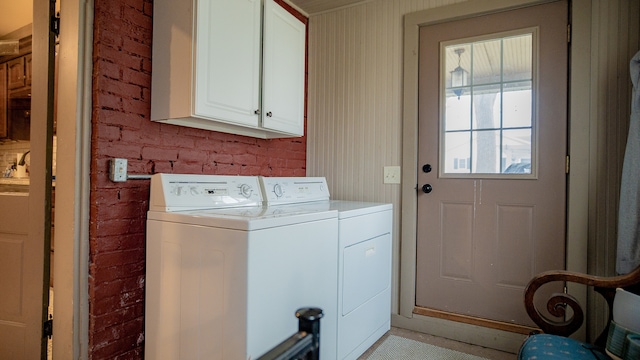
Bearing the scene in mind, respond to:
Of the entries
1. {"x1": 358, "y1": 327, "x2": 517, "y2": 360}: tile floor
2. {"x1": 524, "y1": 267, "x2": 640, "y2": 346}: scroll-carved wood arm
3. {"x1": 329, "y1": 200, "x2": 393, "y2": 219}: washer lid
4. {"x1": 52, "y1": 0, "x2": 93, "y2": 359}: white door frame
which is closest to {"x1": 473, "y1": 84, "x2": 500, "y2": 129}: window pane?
{"x1": 329, "y1": 200, "x2": 393, "y2": 219}: washer lid

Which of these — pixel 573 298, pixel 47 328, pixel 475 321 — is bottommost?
pixel 475 321

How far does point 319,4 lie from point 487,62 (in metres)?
1.31

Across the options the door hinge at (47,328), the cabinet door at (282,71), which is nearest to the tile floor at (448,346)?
the cabinet door at (282,71)

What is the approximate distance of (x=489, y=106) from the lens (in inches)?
88.7

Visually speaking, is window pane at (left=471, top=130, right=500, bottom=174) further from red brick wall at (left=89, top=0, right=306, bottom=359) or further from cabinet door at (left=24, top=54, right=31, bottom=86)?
cabinet door at (left=24, top=54, right=31, bottom=86)

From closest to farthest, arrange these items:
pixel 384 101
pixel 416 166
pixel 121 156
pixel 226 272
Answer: pixel 226 272 < pixel 121 156 < pixel 416 166 < pixel 384 101

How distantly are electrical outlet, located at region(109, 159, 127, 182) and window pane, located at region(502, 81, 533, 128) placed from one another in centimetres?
214

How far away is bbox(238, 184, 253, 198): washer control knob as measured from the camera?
196cm

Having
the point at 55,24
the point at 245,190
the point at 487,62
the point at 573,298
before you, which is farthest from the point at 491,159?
the point at 55,24

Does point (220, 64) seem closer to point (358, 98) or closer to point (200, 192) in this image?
point (200, 192)

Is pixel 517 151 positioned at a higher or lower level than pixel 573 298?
higher

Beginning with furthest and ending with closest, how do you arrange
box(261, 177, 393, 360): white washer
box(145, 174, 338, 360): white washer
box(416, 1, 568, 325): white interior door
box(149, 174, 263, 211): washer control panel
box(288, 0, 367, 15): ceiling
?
1. box(288, 0, 367, 15): ceiling
2. box(416, 1, 568, 325): white interior door
3. box(261, 177, 393, 360): white washer
4. box(149, 174, 263, 211): washer control panel
5. box(145, 174, 338, 360): white washer

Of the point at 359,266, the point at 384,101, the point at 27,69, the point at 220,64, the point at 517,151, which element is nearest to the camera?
the point at 220,64

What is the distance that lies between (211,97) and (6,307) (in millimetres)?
1496
